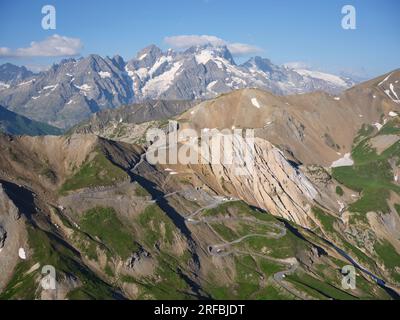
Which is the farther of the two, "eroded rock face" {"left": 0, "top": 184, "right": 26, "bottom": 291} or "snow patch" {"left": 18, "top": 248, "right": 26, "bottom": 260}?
"snow patch" {"left": 18, "top": 248, "right": 26, "bottom": 260}

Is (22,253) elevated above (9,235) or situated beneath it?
situated beneath

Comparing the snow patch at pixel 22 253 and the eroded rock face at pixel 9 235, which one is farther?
the snow patch at pixel 22 253

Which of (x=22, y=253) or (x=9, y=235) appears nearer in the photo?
A: (x=22, y=253)

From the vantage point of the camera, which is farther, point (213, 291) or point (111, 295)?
point (213, 291)
